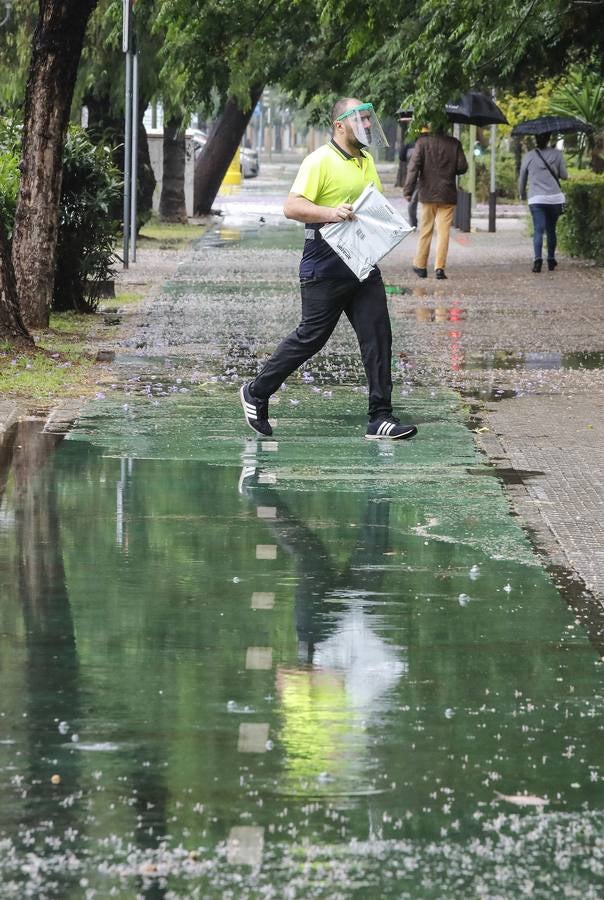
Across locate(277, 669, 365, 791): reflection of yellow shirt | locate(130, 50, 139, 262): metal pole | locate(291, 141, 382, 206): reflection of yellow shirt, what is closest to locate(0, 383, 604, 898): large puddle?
locate(277, 669, 365, 791): reflection of yellow shirt

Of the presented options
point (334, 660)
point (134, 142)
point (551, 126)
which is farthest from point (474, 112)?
point (334, 660)

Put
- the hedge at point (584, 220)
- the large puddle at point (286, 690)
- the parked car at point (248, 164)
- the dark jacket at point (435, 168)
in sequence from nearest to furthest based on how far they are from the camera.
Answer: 1. the large puddle at point (286, 690)
2. the dark jacket at point (435, 168)
3. the hedge at point (584, 220)
4. the parked car at point (248, 164)

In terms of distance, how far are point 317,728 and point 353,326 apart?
5.13 meters

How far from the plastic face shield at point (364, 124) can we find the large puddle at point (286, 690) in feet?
5.84

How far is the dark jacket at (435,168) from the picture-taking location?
21047mm

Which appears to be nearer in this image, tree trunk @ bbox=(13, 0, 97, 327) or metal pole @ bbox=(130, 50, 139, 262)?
tree trunk @ bbox=(13, 0, 97, 327)

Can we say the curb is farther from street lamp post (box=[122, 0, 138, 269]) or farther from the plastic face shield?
street lamp post (box=[122, 0, 138, 269])

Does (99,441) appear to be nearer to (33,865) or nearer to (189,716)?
(189,716)

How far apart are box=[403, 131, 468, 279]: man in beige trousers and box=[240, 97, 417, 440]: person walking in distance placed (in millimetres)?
11341

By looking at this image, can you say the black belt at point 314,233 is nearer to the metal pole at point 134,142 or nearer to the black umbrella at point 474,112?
the metal pole at point 134,142

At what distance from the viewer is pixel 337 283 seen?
9.62m

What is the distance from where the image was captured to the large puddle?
4.02 meters

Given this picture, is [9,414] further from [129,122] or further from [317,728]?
Answer: [129,122]

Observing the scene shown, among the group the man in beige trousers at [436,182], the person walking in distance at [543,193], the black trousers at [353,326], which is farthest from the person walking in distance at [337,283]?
the person walking in distance at [543,193]
